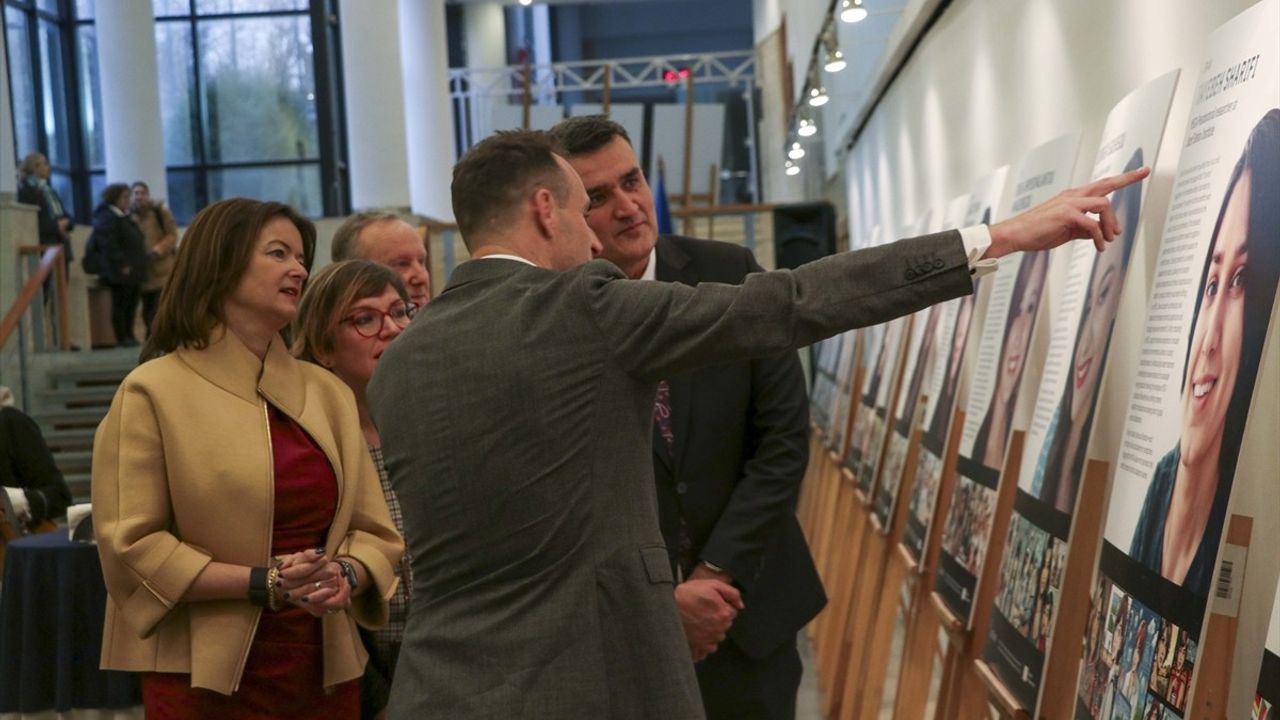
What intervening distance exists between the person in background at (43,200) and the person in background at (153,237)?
0.65 m

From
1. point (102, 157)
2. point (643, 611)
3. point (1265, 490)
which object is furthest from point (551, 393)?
point (102, 157)

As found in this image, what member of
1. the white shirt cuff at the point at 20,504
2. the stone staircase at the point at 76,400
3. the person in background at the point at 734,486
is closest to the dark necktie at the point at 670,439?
the person in background at the point at 734,486

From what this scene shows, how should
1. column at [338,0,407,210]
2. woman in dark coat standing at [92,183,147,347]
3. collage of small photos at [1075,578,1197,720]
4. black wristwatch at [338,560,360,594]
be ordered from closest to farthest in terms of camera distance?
collage of small photos at [1075,578,1197,720] < black wristwatch at [338,560,360,594] < woman in dark coat standing at [92,183,147,347] < column at [338,0,407,210]

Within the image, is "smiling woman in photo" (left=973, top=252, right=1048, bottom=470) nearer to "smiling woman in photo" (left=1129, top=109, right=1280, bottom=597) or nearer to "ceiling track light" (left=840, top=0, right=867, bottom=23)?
"smiling woman in photo" (left=1129, top=109, right=1280, bottom=597)

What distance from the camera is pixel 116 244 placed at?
13.4m

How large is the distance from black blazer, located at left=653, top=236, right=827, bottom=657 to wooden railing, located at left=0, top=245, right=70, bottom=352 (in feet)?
30.8

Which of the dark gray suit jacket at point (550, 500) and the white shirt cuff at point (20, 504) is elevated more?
the dark gray suit jacket at point (550, 500)

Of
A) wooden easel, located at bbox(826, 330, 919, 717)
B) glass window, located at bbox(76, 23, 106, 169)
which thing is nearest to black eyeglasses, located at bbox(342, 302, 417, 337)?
wooden easel, located at bbox(826, 330, 919, 717)

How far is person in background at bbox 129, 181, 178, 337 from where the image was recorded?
13.9 meters

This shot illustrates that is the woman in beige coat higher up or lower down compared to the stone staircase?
higher up

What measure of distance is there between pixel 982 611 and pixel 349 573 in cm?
147

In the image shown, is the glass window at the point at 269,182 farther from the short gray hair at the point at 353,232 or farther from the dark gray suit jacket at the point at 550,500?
the dark gray suit jacket at the point at 550,500

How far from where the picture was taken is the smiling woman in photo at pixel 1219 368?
1.98m

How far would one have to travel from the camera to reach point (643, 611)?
2094mm
